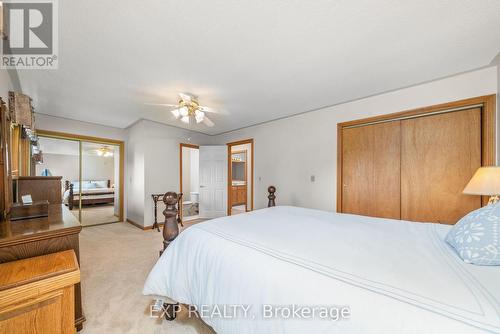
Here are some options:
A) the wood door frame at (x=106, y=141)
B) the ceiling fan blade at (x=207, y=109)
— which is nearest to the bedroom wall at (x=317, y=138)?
the ceiling fan blade at (x=207, y=109)

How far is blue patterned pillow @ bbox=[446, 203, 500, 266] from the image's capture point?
2.85 feet

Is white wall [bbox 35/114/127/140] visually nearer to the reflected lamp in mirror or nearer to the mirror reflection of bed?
the mirror reflection of bed

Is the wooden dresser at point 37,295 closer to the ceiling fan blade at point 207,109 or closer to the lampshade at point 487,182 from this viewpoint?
the ceiling fan blade at point 207,109

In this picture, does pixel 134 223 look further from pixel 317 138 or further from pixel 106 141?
pixel 317 138

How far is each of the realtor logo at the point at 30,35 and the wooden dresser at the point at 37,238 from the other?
58.8 inches

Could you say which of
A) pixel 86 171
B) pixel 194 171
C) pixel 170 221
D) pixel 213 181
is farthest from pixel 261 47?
pixel 194 171

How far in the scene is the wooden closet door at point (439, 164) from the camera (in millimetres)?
2205

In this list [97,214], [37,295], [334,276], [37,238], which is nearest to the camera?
[334,276]

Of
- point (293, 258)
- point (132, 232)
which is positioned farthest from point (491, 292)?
point (132, 232)

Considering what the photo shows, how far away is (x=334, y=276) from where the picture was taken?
0.82 meters

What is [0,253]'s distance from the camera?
115 cm

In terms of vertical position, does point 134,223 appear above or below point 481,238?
below

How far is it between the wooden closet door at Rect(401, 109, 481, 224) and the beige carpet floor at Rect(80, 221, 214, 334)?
2820mm

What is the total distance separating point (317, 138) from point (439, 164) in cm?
161
